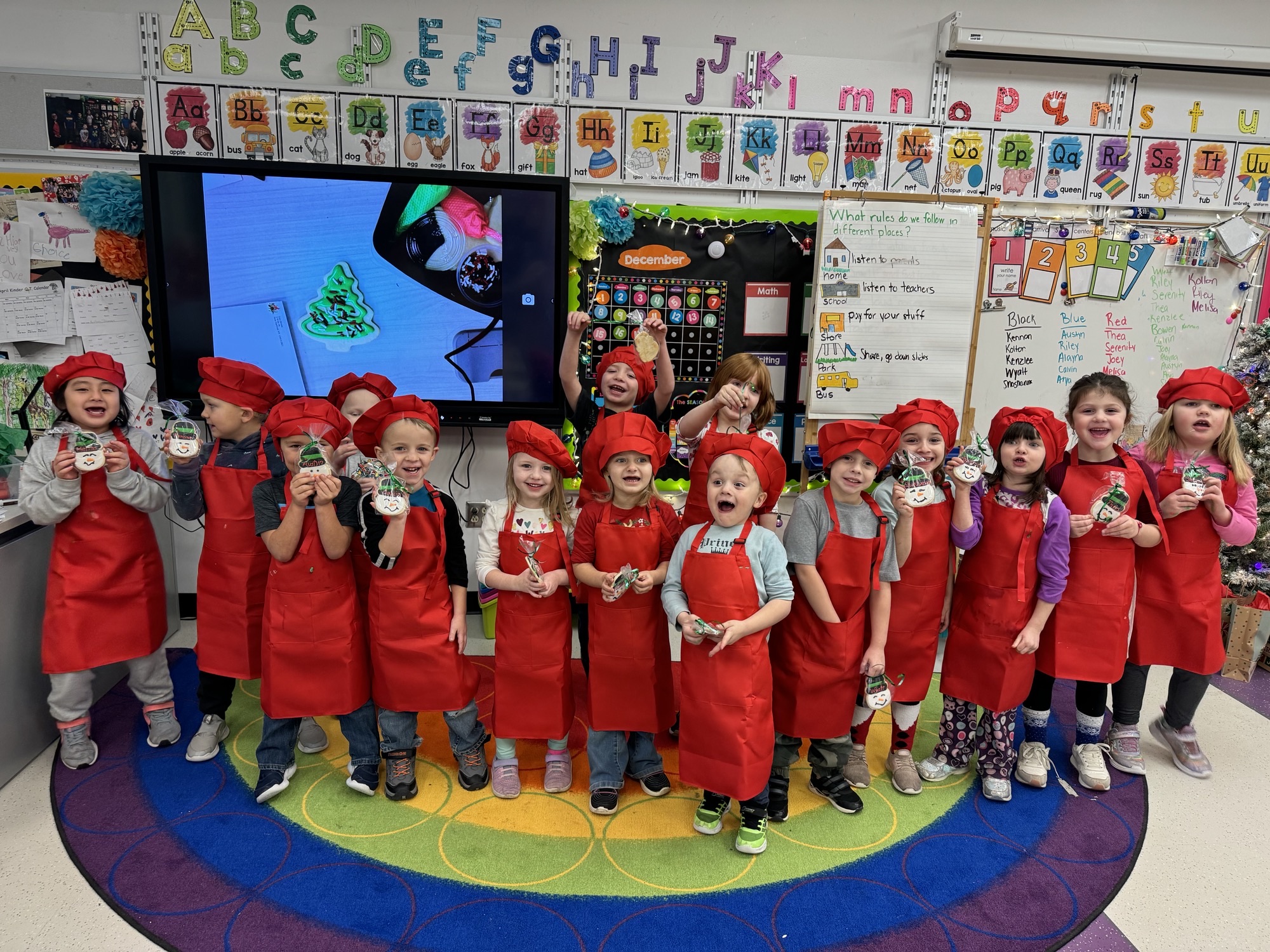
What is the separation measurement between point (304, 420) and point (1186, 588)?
291cm

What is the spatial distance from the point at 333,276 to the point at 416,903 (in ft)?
8.61

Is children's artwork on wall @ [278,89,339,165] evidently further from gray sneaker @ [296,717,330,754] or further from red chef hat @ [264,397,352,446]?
gray sneaker @ [296,717,330,754]

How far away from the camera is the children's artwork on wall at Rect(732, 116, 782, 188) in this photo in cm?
359

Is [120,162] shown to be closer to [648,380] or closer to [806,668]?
[648,380]

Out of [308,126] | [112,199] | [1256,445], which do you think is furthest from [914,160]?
[112,199]

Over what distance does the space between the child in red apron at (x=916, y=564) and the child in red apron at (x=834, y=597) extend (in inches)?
3.3

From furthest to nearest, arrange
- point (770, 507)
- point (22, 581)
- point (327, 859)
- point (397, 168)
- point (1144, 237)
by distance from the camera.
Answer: point (1144, 237), point (397, 168), point (22, 581), point (770, 507), point (327, 859)

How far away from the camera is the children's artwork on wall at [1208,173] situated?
3803 mm

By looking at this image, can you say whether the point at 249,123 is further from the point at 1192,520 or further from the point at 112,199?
the point at 1192,520

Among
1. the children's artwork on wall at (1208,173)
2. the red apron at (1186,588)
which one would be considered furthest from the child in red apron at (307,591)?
the children's artwork on wall at (1208,173)

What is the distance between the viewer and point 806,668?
2281mm

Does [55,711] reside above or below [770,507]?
below

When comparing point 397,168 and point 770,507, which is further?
point 397,168

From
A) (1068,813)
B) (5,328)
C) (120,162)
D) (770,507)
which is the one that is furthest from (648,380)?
(5,328)
